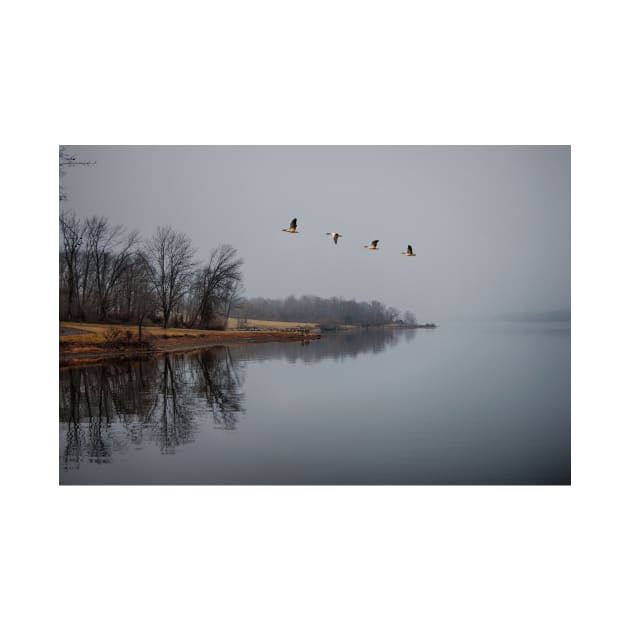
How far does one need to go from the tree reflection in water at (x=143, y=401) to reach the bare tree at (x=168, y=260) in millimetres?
892

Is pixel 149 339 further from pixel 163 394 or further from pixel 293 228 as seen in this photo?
pixel 293 228

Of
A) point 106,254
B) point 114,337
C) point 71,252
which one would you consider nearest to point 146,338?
point 114,337

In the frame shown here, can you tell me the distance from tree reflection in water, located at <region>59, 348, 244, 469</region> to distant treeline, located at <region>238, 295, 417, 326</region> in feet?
2.37

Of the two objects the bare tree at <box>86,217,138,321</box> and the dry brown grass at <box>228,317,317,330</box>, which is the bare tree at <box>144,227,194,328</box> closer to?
the bare tree at <box>86,217,138,321</box>

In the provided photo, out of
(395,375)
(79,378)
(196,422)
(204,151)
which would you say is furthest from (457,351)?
(79,378)

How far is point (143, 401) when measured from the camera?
6516 mm

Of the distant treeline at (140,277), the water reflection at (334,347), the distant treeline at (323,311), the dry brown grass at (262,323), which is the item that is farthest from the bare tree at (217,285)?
the water reflection at (334,347)

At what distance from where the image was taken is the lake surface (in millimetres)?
5422

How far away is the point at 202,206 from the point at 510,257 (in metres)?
3.82

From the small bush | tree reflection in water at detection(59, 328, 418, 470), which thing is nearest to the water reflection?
tree reflection in water at detection(59, 328, 418, 470)

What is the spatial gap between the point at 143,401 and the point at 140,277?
1510 millimetres

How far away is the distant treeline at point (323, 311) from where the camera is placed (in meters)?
6.97

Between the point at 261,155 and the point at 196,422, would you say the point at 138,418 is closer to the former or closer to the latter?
the point at 196,422

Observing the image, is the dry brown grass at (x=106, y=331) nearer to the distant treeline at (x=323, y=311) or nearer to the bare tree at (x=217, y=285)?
the bare tree at (x=217, y=285)
